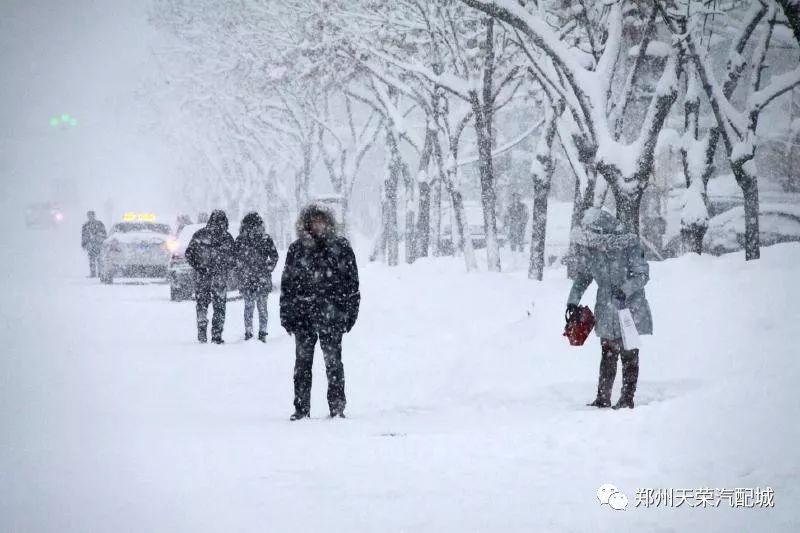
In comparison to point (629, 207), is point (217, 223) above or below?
below

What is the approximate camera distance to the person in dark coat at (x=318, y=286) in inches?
A: 269

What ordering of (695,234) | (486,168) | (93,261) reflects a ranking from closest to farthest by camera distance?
(695,234) → (486,168) → (93,261)

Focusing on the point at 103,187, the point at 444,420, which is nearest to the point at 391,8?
the point at 444,420

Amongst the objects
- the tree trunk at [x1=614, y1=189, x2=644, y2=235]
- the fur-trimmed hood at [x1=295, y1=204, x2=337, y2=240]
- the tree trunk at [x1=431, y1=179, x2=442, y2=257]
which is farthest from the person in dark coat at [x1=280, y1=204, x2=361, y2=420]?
the tree trunk at [x1=431, y1=179, x2=442, y2=257]

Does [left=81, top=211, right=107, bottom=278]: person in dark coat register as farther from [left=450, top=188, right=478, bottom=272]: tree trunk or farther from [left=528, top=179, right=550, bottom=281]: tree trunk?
[left=528, top=179, right=550, bottom=281]: tree trunk

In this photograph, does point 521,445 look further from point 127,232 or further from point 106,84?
point 106,84

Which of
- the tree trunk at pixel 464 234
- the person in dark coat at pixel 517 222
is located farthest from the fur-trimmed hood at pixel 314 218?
the person in dark coat at pixel 517 222

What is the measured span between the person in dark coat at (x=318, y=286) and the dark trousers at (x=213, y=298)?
487 centimetres

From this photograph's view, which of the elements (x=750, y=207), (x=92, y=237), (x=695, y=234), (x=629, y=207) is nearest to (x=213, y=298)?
(x=629, y=207)

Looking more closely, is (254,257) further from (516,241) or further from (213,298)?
(516,241)

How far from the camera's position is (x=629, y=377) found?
6.93 meters

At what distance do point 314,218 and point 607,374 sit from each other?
110 inches

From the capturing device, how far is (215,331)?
11.8 meters

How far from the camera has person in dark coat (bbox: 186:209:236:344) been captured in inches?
452
